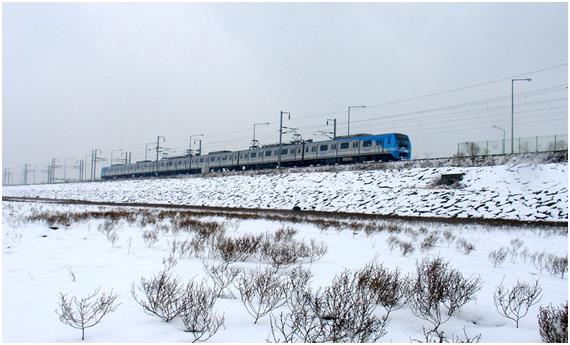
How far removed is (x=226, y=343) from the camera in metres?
3.55

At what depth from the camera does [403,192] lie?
2633cm

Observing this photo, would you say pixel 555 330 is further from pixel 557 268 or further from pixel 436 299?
pixel 557 268

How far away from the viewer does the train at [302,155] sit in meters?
36.5

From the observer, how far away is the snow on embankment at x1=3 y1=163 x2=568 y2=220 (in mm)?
20828

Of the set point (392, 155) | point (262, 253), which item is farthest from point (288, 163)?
point (262, 253)

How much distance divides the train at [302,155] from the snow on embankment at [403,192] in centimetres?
484

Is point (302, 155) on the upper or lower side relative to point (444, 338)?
upper

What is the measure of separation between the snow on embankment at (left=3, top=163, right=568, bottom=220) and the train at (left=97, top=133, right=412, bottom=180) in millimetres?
4838

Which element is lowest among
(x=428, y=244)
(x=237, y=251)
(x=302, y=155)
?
(x=428, y=244)

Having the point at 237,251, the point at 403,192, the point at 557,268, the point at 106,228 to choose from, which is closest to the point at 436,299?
the point at 237,251

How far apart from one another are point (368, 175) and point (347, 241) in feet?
67.4

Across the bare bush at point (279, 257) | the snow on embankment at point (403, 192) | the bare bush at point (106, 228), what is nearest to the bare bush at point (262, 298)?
the bare bush at point (279, 257)

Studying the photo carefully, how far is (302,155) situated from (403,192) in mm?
18383

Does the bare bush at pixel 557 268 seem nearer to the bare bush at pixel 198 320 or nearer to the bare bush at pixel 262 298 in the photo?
the bare bush at pixel 262 298
